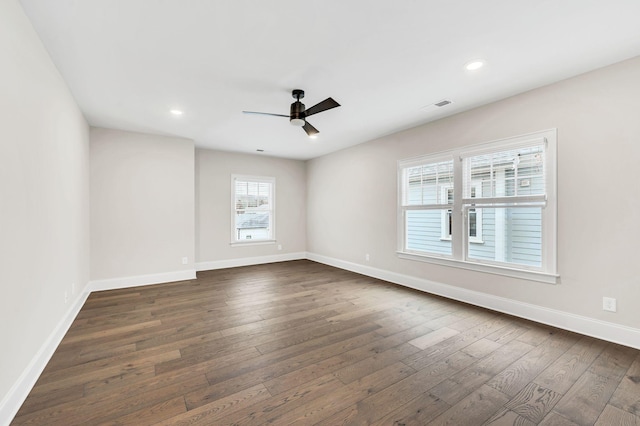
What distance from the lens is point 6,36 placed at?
5.61ft

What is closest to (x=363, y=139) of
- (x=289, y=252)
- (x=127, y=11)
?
(x=289, y=252)

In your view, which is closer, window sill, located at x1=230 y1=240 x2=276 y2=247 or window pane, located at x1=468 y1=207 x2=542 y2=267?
window pane, located at x1=468 y1=207 x2=542 y2=267

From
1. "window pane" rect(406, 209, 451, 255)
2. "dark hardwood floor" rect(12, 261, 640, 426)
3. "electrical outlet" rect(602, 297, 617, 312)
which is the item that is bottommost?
"dark hardwood floor" rect(12, 261, 640, 426)

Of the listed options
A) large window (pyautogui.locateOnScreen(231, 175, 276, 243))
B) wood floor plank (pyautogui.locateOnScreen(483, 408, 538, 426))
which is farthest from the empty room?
large window (pyautogui.locateOnScreen(231, 175, 276, 243))

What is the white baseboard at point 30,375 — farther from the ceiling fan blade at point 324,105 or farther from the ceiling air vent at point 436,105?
the ceiling air vent at point 436,105

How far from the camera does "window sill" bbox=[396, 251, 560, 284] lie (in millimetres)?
3105

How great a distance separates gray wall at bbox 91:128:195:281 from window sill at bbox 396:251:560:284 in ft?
13.5

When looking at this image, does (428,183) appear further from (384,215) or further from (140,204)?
(140,204)

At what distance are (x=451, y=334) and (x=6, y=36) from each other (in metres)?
4.14

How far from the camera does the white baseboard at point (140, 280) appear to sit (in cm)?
451

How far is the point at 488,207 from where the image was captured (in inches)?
143

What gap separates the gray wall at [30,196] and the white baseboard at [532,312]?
14.4 ft

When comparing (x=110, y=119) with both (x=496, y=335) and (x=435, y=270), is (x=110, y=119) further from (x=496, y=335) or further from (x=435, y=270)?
(x=496, y=335)

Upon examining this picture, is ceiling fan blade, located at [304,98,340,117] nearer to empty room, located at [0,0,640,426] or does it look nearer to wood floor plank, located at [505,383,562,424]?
empty room, located at [0,0,640,426]
